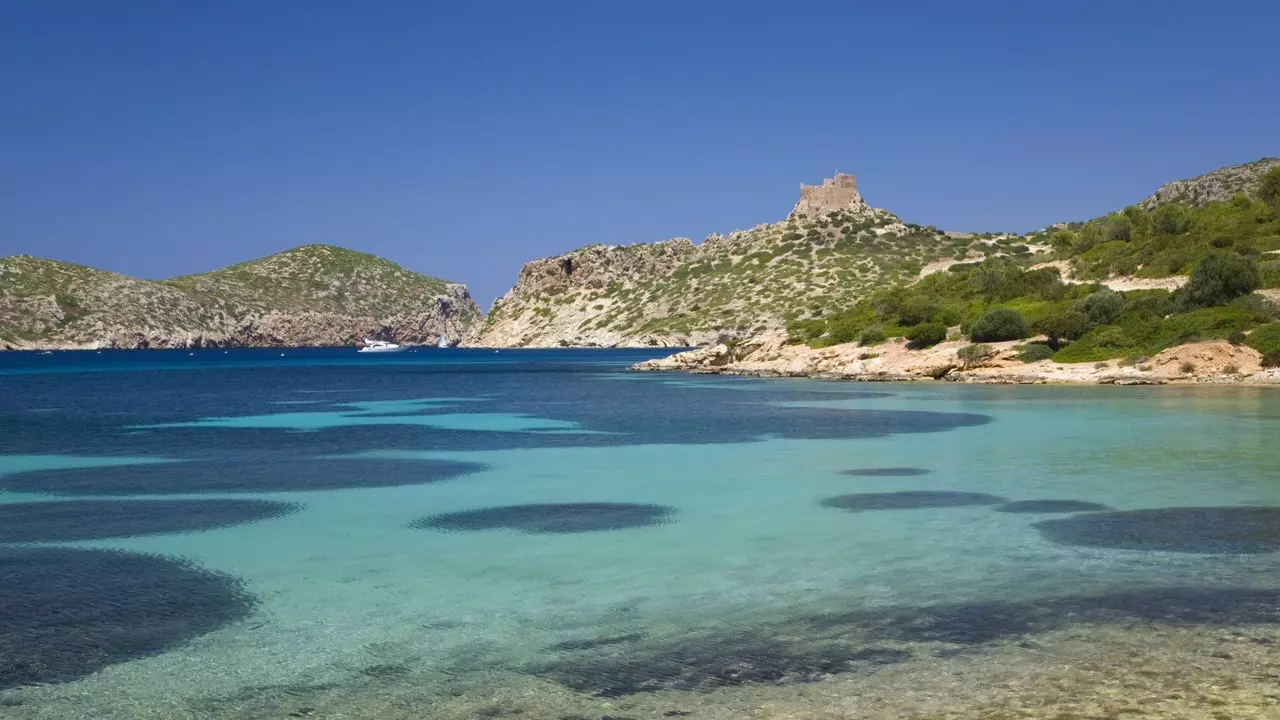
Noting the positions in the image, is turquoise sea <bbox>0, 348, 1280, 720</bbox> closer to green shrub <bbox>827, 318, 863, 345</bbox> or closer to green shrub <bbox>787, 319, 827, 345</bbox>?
green shrub <bbox>827, 318, 863, 345</bbox>

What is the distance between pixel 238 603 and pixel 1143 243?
64.7 metres

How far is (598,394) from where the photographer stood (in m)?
53.3

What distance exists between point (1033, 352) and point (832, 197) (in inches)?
4879

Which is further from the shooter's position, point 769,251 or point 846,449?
point 769,251

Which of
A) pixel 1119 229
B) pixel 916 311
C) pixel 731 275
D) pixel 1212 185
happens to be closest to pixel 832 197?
pixel 731 275

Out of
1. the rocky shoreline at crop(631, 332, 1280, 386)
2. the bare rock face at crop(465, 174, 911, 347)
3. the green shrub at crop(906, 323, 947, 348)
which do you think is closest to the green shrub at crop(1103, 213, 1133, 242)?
the green shrub at crop(906, 323, 947, 348)

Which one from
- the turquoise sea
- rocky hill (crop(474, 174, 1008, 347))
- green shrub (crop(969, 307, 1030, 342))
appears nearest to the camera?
the turquoise sea

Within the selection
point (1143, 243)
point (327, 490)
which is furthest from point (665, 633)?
point (1143, 243)

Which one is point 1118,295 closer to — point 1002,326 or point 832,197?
point 1002,326

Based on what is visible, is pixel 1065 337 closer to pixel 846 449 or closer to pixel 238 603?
pixel 846 449

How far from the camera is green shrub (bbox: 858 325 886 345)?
62.9 m

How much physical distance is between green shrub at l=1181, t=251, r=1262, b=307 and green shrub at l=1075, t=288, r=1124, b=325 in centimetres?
300

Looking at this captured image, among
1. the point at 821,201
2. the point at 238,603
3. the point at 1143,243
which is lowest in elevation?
the point at 238,603

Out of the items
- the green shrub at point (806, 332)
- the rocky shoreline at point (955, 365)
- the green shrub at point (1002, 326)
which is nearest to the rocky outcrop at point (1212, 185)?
the green shrub at point (806, 332)
